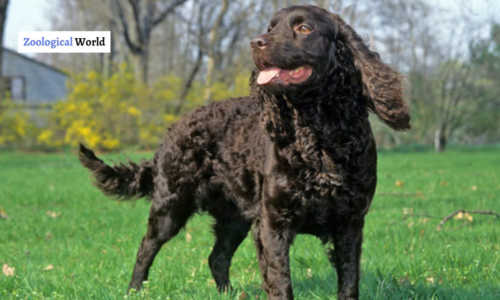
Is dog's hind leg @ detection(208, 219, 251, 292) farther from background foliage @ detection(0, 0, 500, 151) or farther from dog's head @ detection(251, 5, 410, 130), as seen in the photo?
background foliage @ detection(0, 0, 500, 151)

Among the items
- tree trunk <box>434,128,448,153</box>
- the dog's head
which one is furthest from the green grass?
tree trunk <box>434,128,448,153</box>

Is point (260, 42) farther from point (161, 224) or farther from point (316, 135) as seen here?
point (161, 224)

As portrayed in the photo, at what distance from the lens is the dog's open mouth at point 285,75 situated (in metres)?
2.77

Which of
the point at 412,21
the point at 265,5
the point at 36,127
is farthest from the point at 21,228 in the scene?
the point at 412,21

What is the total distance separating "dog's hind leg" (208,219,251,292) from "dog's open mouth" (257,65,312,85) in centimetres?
154

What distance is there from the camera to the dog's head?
277 cm

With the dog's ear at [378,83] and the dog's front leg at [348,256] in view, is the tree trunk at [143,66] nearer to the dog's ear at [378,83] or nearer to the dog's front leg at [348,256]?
the dog's ear at [378,83]

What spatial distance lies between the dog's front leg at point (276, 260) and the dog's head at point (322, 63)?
2.53 ft

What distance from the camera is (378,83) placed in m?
2.90

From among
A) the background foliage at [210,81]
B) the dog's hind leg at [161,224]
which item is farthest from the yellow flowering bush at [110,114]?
the dog's hind leg at [161,224]

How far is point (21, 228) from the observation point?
6.18 m

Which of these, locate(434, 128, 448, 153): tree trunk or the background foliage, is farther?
locate(434, 128, 448, 153): tree trunk

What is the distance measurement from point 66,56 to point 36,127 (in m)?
24.7

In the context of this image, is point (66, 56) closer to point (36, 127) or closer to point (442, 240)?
point (36, 127)
